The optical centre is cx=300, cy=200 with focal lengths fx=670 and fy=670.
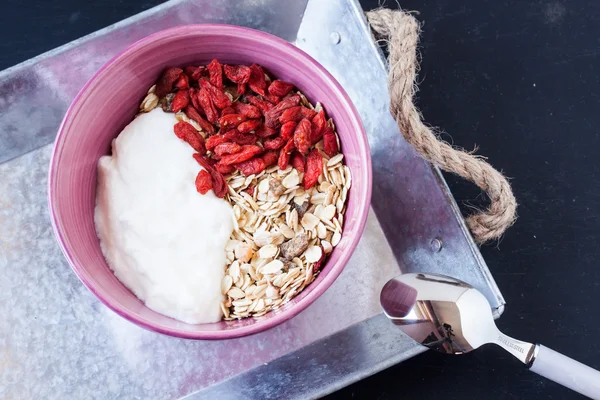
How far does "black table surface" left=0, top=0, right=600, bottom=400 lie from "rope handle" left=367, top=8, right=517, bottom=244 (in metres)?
0.19

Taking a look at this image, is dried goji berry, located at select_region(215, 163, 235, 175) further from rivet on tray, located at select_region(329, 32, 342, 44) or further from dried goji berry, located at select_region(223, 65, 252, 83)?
rivet on tray, located at select_region(329, 32, 342, 44)

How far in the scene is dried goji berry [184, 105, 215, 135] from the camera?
75 centimetres

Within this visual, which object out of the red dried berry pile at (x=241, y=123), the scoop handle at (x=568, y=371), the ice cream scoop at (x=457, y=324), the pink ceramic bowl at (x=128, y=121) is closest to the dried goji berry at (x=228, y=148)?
the red dried berry pile at (x=241, y=123)

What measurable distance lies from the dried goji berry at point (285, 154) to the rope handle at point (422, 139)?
12 centimetres

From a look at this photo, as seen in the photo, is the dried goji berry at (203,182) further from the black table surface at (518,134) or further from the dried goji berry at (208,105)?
the black table surface at (518,134)

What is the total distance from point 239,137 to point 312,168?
88mm

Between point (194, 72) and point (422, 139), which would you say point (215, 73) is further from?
point (422, 139)

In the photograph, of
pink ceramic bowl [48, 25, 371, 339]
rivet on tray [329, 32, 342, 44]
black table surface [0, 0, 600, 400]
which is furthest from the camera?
black table surface [0, 0, 600, 400]

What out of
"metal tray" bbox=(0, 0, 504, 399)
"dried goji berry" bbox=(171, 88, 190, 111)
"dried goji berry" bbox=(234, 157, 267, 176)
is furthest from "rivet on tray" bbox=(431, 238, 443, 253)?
"dried goji berry" bbox=(171, 88, 190, 111)

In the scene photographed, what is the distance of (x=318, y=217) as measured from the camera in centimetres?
76

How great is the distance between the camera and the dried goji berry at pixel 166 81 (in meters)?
0.76

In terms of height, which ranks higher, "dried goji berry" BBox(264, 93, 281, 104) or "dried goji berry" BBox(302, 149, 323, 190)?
"dried goji berry" BBox(264, 93, 281, 104)

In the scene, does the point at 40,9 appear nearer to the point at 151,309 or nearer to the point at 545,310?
the point at 151,309

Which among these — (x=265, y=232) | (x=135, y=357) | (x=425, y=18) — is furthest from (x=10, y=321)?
(x=425, y=18)
